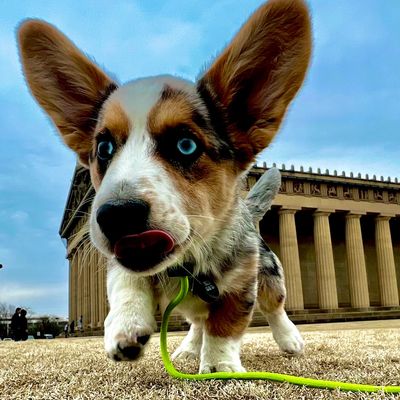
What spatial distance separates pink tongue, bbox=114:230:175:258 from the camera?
2824 mm

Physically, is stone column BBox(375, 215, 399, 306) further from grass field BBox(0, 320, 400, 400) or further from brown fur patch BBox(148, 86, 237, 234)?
brown fur patch BBox(148, 86, 237, 234)

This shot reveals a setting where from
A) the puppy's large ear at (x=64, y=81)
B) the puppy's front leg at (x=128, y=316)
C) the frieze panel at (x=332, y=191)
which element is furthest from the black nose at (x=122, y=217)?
the frieze panel at (x=332, y=191)

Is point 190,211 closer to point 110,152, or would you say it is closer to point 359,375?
point 110,152

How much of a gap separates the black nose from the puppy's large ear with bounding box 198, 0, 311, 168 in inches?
48.3

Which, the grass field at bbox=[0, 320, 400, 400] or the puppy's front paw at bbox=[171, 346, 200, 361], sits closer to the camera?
the grass field at bbox=[0, 320, 400, 400]

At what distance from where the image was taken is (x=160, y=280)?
12.6 ft

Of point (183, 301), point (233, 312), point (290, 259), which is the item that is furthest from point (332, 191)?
point (183, 301)

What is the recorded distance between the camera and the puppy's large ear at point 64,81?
3.93m

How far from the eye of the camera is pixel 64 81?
414 cm

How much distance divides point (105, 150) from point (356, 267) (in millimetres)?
49392

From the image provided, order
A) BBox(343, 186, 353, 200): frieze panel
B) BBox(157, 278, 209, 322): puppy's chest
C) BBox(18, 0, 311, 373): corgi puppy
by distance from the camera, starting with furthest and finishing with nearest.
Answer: BBox(343, 186, 353, 200): frieze panel, BBox(157, 278, 209, 322): puppy's chest, BBox(18, 0, 311, 373): corgi puppy

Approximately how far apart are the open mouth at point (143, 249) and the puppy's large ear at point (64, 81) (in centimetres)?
142

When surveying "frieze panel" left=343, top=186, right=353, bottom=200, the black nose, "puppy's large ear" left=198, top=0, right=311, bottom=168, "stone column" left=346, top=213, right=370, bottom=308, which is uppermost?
"frieze panel" left=343, top=186, right=353, bottom=200

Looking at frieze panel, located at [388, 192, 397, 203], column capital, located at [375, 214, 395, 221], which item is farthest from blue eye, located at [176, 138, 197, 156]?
frieze panel, located at [388, 192, 397, 203]
